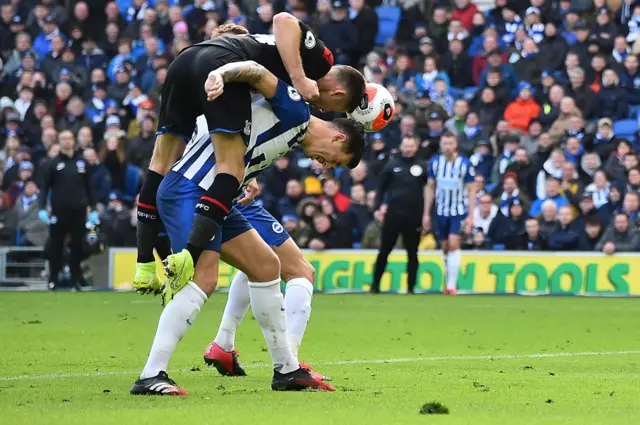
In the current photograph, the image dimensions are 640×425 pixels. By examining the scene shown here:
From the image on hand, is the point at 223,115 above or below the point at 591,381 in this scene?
above

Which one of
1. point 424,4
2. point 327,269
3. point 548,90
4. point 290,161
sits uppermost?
point 424,4

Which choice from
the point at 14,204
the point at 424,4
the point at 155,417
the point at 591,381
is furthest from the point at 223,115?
the point at 424,4

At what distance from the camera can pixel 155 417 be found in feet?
19.0

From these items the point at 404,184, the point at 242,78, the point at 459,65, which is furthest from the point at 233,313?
the point at 459,65

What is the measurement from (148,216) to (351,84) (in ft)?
4.99

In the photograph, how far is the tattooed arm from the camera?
6766mm

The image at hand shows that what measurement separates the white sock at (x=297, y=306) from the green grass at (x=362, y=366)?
0.37m

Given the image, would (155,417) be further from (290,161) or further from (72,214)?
(290,161)

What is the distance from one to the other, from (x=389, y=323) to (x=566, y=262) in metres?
7.18

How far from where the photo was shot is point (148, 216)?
8070 mm

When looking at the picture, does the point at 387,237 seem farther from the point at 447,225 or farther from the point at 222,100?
the point at 222,100

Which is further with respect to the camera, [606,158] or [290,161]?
[290,161]

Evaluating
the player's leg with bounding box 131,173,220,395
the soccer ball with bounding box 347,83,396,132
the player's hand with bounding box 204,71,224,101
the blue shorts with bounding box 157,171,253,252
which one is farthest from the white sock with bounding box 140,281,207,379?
the soccer ball with bounding box 347,83,396,132

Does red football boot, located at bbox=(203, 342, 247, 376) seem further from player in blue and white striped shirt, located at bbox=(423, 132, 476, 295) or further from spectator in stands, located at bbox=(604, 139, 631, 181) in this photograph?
spectator in stands, located at bbox=(604, 139, 631, 181)
